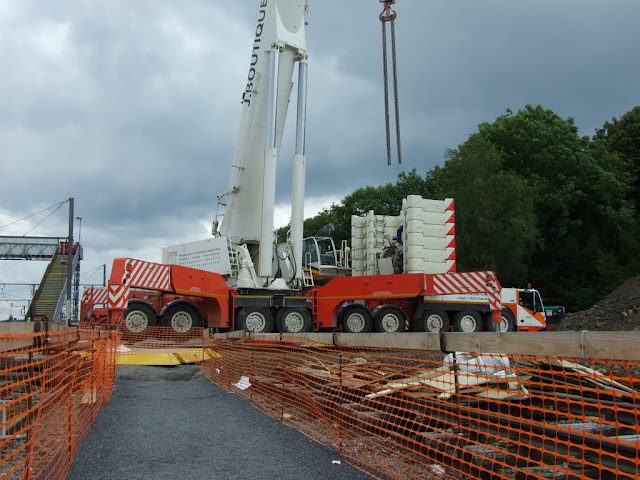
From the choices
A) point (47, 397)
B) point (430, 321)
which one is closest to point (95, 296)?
point (430, 321)

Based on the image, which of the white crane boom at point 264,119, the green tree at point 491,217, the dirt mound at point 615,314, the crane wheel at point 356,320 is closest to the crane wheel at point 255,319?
the white crane boom at point 264,119

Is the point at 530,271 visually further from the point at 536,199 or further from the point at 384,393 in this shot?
the point at 384,393

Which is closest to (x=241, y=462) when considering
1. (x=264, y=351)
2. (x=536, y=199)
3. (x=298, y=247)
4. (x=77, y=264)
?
(x=264, y=351)

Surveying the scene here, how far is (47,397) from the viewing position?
4559 millimetres

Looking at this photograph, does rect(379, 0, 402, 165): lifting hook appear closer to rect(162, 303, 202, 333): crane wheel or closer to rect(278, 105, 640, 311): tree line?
rect(162, 303, 202, 333): crane wheel

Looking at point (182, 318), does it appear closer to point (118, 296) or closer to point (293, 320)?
point (118, 296)

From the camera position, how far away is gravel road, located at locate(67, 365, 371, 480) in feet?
15.3

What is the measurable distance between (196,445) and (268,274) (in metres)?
10.5

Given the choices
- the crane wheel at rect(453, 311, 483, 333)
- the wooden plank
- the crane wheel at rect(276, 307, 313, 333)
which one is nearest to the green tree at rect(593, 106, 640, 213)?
the crane wheel at rect(453, 311, 483, 333)

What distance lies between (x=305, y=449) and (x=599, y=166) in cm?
3783

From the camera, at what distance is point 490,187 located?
115 ft

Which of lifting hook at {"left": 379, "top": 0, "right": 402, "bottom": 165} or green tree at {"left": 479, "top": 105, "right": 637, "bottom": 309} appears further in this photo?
green tree at {"left": 479, "top": 105, "right": 637, "bottom": 309}

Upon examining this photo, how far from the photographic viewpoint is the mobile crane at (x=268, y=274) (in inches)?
601

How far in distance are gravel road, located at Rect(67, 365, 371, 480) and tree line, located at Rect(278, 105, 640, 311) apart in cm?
2896
